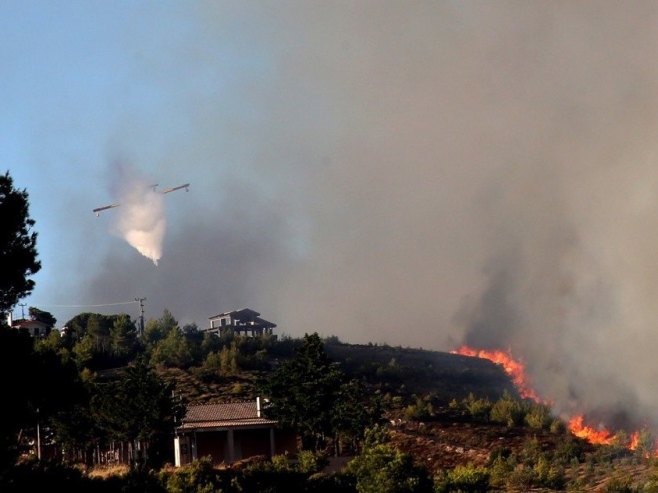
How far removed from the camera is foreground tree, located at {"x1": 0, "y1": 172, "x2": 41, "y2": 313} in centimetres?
4172

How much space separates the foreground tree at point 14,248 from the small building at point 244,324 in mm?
100404

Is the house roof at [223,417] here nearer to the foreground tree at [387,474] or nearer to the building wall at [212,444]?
the building wall at [212,444]

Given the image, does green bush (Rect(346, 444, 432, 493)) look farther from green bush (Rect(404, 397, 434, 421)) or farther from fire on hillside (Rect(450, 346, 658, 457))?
green bush (Rect(404, 397, 434, 421))

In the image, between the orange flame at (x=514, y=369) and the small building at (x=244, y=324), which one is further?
the small building at (x=244, y=324)

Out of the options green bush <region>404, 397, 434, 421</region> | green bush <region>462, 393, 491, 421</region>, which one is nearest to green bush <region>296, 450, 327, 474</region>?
green bush <region>404, 397, 434, 421</region>

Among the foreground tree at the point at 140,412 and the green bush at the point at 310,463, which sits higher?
the foreground tree at the point at 140,412

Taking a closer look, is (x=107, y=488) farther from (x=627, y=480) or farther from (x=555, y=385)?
(x=555, y=385)

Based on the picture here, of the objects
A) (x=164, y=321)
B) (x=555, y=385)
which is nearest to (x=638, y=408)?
(x=555, y=385)

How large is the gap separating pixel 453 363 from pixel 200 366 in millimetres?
40468

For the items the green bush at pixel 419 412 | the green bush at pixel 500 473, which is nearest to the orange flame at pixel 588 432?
the green bush at pixel 419 412

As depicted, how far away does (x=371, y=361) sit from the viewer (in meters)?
127

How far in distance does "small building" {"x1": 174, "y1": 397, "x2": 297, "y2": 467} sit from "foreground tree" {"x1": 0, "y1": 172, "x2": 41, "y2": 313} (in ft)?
96.9

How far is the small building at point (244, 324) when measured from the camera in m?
144

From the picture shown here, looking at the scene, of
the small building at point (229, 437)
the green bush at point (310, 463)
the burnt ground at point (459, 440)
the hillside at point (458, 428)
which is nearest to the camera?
the green bush at point (310, 463)
